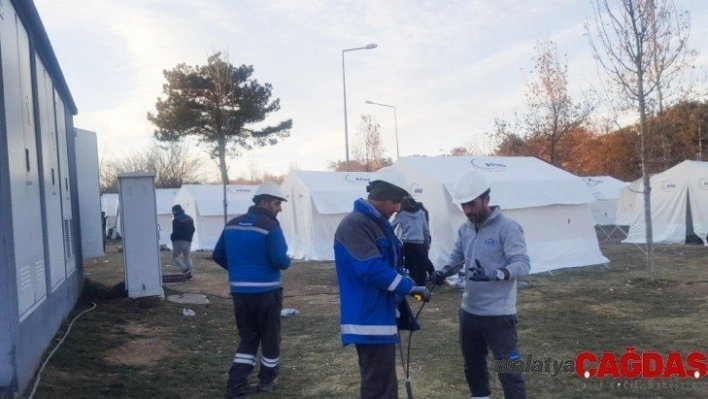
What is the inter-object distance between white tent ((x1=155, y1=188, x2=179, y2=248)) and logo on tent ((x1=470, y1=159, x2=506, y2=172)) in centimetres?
1822

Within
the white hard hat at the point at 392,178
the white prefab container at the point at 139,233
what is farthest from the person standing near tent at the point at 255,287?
the white prefab container at the point at 139,233

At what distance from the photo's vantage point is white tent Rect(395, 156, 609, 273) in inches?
575

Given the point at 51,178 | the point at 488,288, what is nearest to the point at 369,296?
the point at 488,288

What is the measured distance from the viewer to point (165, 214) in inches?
1307

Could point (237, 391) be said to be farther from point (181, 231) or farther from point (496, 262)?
point (181, 231)

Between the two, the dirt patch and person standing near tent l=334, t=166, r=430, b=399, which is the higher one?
person standing near tent l=334, t=166, r=430, b=399

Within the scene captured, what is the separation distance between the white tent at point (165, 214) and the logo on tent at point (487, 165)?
1822 centimetres

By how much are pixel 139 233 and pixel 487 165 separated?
358 inches

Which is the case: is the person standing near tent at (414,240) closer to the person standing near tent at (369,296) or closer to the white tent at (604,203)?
the person standing near tent at (369,296)

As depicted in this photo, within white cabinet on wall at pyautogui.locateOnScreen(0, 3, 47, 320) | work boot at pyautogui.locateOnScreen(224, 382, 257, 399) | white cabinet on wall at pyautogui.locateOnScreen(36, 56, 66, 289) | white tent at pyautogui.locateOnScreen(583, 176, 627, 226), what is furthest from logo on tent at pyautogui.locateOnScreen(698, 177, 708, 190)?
white cabinet on wall at pyautogui.locateOnScreen(0, 3, 47, 320)

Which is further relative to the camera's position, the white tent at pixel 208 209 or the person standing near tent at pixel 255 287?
the white tent at pixel 208 209

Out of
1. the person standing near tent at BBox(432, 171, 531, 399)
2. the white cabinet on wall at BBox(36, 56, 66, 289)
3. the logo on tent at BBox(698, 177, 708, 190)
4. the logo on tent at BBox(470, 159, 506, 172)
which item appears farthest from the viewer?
the logo on tent at BBox(698, 177, 708, 190)

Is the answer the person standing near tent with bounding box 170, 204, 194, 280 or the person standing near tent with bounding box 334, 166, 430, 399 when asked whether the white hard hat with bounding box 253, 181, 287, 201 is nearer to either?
the person standing near tent with bounding box 334, 166, 430, 399

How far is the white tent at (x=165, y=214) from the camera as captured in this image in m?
31.0
